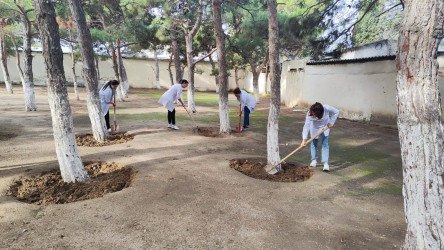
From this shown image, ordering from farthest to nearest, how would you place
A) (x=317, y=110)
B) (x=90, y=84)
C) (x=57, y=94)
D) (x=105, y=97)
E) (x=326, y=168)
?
1. (x=105, y=97)
2. (x=90, y=84)
3. (x=326, y=168)
4. (x=317, y=110)
5. (x=57, y=94)

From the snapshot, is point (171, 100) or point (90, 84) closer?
point (90, 84)

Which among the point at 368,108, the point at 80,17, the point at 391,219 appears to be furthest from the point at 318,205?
the point at 368,108

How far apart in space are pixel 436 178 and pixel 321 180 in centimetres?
248

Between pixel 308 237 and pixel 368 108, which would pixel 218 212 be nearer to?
pixel 308 237

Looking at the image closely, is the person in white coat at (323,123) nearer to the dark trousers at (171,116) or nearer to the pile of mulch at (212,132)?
the pile of mulch at (212,132)

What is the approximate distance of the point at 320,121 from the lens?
4.99 meters

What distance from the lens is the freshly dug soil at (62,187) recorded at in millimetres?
3291

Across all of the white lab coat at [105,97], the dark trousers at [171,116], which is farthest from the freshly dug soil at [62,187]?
the dark trousers at [171,116]

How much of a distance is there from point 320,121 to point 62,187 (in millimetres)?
4465

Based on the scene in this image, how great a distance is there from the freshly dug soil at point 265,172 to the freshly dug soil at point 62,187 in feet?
6.60

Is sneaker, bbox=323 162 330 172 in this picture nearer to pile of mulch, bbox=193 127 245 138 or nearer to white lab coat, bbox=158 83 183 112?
pile of mulch, bbox=193 127 245 138

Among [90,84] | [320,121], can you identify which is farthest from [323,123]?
[90,84]

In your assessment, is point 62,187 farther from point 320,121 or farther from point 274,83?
point 320,121

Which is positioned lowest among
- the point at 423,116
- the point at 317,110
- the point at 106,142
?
the point at 106,142
